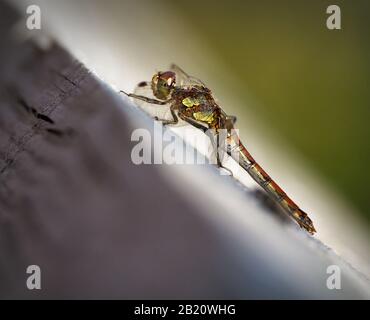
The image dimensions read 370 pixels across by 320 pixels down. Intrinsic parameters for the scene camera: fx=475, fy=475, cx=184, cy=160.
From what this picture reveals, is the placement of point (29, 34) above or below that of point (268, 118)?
below

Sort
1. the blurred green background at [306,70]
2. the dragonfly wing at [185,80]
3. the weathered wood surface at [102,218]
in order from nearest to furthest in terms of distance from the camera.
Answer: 1. the weathered wood surface at [102,218]
2. the dragonfly wing at [185,80]
3. the blurred green background at [306,70]

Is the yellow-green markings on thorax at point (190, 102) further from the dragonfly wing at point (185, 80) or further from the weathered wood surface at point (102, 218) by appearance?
Answer: the weathered wood surface at point (102, 218)

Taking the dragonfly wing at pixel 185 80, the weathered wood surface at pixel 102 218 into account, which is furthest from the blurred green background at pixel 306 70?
the weathered wood surface at pixel 102 218

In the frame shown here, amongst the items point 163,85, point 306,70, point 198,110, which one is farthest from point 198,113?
point 306,70
